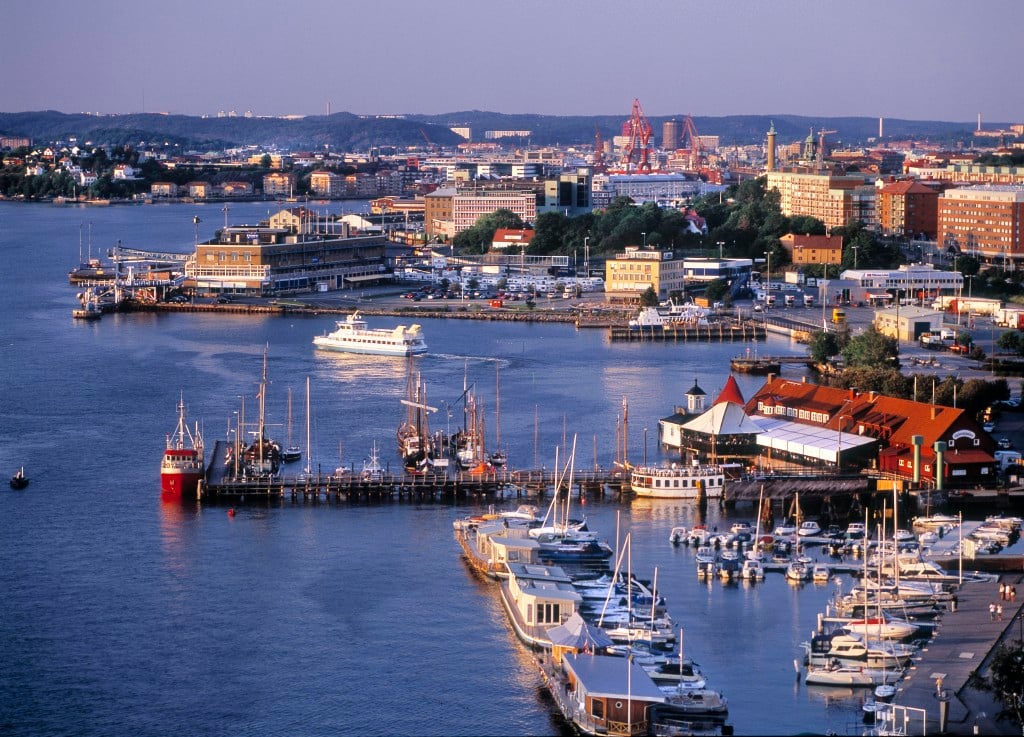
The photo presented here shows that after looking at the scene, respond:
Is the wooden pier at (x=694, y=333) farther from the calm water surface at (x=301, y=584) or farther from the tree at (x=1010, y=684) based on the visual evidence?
the tree at (x=1010, y=684)

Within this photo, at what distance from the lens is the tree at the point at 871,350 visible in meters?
12.6

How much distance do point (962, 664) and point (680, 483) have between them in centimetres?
297

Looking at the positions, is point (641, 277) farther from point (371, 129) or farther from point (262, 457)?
point (371, 129)

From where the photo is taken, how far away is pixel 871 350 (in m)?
12.7

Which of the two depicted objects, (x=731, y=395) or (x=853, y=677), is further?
(x=731, y=395)

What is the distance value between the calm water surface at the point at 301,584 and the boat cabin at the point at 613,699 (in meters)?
0.14

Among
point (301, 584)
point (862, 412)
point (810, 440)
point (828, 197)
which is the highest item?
point (828, 197)

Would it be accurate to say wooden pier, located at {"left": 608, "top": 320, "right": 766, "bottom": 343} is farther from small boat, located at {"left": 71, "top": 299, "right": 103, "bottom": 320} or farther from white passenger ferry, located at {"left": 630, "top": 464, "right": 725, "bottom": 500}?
white passenger ferry, located at {"left": 630, "top": 464, "right": 725, "bottom": 500}

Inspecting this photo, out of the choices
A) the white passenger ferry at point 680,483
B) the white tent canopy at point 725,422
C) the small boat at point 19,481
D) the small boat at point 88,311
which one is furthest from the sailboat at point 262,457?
the small boat at point 88,311

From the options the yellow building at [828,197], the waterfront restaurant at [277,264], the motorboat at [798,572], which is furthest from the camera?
the yellow building at [828,197]

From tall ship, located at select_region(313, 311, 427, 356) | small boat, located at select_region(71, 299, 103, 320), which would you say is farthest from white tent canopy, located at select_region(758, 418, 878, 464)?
small boat, located at select_region(71, 299, 103, 320)

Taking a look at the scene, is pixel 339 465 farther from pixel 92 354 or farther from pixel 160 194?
pixel 160 194

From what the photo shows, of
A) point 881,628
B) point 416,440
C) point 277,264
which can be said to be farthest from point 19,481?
point 277,264

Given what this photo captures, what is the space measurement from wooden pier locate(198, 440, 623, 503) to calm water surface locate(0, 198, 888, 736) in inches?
7.6
